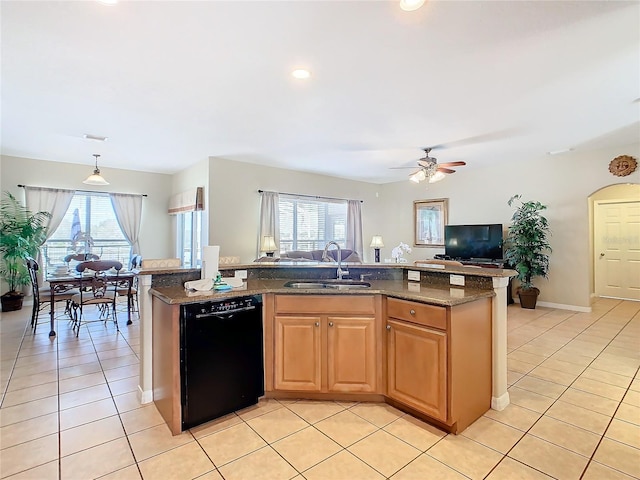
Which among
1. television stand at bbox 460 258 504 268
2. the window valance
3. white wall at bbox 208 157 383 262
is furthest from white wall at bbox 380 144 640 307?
the window valance

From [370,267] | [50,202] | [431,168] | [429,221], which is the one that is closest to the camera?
[370,267]

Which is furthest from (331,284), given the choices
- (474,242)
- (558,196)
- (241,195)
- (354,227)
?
(354,227)

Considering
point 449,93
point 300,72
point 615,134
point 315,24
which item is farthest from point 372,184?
point 315,24

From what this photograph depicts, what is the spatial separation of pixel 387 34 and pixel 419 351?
2131 mm

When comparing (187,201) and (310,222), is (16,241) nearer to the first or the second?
(187,201)

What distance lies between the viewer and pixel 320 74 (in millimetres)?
2695

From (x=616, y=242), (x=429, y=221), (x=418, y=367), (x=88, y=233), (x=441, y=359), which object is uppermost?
(x=429, y=221)

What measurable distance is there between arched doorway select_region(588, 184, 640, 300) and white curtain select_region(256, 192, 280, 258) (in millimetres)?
5997

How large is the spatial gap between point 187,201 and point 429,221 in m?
5.11

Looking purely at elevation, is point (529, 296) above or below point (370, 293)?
below

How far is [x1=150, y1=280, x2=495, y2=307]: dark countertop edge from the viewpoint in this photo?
7.08ft

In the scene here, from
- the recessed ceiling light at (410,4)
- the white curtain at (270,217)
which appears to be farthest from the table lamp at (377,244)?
the recessed ceiling light at (410,4)

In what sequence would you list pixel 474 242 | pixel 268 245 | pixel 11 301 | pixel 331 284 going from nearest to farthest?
pixel 331 284 < pixel 11 301 < pixel 268 245 < pixel 474 242

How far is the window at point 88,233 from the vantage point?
19.6ft
